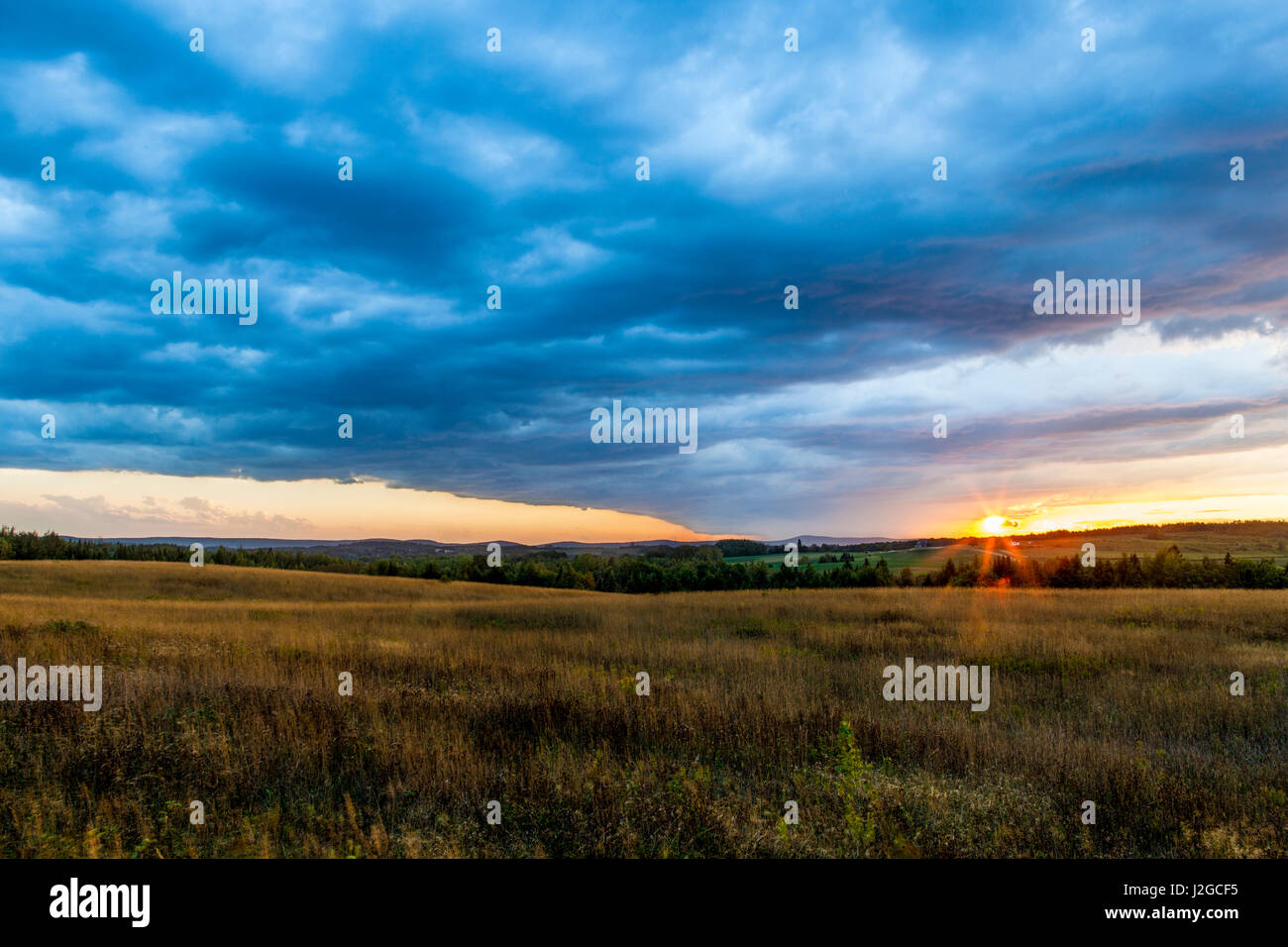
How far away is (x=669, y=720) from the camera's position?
8.56 m

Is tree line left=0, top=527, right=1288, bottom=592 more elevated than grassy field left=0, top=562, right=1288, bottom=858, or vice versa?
grassy field left=0, top=562, right=1288, bottom=858

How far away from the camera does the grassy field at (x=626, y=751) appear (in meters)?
5.38

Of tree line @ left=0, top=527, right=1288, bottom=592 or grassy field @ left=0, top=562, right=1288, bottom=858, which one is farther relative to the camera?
tree line @ left=0, top=527, right=1288, bottom=592

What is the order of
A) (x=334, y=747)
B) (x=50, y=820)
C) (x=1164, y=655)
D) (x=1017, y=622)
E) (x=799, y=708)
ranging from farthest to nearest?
1. (x=1017, y=622)
2. (x=1164, y=655)
3. (x=799, y=708)
4. (x=334, y=747)
5. (x=50, y=820)

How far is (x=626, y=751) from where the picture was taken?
25.1 ft

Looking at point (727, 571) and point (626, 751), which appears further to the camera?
point (727, 571)

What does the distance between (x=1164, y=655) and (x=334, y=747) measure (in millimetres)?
17301

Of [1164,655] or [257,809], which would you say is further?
[1164,655]

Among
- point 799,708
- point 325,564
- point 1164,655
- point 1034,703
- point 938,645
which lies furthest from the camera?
point 325,564

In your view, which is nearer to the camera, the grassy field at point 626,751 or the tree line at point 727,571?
the grassy field at point 626,751

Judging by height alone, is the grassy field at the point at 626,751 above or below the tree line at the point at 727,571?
above

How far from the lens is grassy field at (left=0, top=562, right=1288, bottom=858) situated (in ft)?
17.7
